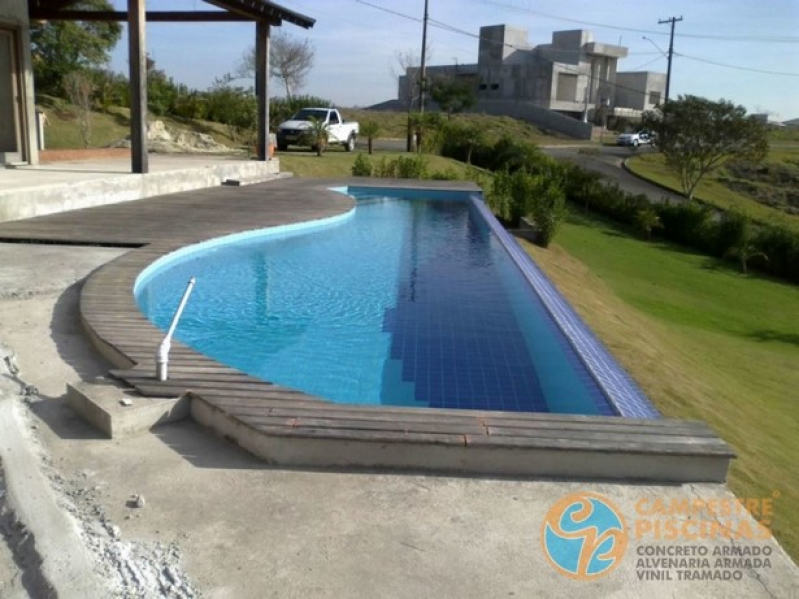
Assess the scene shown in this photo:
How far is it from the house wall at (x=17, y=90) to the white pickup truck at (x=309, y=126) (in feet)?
37.7

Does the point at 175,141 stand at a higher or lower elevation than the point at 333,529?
higher

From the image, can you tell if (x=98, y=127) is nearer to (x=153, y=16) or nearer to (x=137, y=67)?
(x=153, y=16)

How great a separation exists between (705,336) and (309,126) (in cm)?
1506

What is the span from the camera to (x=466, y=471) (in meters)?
3.26

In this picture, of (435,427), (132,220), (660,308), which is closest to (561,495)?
(435,427)

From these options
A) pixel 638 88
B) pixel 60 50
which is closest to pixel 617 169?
pixel 60 50

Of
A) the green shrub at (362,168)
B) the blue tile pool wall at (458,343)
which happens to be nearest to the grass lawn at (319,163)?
the green shrub at (362,168)

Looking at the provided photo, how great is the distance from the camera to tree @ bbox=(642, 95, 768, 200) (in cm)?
2711

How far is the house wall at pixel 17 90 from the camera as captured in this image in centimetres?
1208

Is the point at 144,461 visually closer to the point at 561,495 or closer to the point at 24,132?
the point at 561,495

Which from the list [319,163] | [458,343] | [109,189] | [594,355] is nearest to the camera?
[594,355]

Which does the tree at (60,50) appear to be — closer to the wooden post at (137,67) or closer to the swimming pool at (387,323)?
the wooden post at (137,67)

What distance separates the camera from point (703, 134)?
90.7 feet

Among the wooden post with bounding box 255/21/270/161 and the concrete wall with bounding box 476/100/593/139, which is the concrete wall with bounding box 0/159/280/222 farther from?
the concrete wall with bounding box 476/100/593/139
